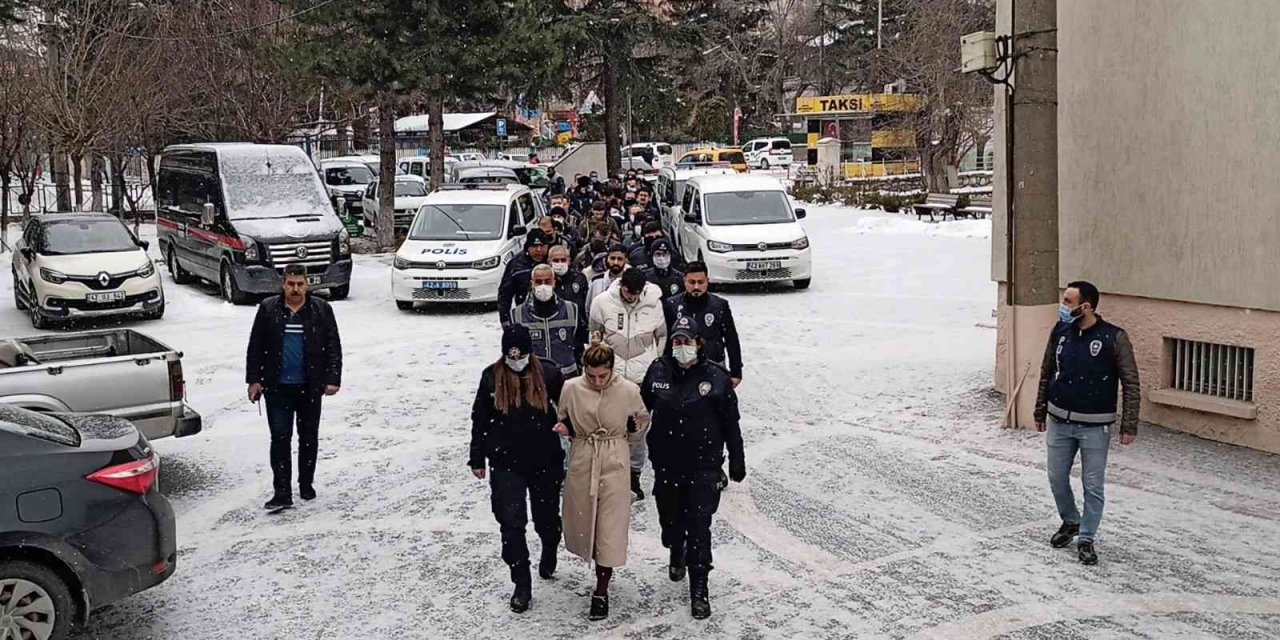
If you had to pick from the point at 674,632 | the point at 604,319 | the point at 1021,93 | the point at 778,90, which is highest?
the point at 778,90

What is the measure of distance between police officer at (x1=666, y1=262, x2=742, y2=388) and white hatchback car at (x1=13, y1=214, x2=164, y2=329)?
10778 mm

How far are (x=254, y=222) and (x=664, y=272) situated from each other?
10516 mm

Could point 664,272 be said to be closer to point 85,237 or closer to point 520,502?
point 520,502

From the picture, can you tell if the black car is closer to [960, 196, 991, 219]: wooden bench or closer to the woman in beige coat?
the woman in beige coat

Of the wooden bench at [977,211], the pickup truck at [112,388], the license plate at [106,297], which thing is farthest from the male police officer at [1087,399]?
the wooden bench at [977,211]

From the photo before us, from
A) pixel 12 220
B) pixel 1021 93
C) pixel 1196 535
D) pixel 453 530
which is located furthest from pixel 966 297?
pixel 12 220

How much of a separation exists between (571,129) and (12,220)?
Answer: 4033 cm

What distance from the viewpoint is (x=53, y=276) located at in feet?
52.7

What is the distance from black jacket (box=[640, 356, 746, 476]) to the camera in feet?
20.0

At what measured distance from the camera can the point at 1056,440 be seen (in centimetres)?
705

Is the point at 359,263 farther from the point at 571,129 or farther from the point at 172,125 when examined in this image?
the point at 571,129

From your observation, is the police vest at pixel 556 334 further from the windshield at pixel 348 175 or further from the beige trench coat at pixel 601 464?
the windshield at pixel 348 175

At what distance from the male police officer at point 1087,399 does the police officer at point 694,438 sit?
84.4 inches

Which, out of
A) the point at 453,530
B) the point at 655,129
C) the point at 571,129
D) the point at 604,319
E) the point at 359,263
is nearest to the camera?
the point at 453,530
